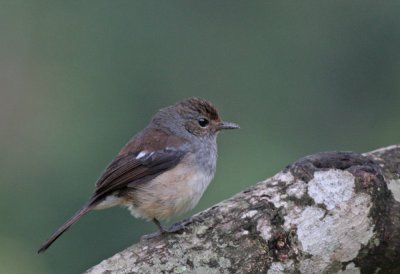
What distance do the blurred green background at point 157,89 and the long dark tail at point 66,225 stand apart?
10.6 metres

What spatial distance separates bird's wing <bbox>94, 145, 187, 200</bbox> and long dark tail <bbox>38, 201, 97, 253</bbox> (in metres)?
0.11

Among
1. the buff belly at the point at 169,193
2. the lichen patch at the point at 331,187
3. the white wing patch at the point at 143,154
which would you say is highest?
the white wing patch at the point at 143,154

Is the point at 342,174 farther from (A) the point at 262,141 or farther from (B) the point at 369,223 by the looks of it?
(A) the point at 262,141

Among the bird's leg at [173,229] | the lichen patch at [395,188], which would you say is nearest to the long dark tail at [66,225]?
the bird's leg at [173,229]

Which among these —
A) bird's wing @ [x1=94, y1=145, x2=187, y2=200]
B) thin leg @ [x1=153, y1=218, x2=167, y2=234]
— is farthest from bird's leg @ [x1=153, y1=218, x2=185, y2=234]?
bird's wing @ [x1=94, y1=145, x2=187, y2=200]

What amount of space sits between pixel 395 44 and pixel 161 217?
102 feet

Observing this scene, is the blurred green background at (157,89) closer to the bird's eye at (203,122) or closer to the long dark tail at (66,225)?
the bird's eye at (203,122)

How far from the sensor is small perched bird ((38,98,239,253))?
7.06 meters

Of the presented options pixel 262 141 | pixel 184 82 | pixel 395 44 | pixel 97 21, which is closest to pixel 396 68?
pixel 395 44

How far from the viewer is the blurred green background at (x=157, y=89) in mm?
21062

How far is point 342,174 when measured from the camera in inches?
246

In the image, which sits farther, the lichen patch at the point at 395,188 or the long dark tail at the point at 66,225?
the long dark tail at the point at 66,225

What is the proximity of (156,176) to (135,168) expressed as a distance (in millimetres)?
168

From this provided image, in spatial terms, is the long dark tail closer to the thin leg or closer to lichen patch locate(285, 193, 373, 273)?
the thin leg
